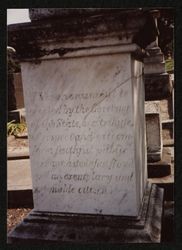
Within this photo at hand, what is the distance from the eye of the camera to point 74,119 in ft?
9.00

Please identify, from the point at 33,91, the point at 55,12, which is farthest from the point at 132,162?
the point at 55,12

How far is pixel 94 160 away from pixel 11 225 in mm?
1750

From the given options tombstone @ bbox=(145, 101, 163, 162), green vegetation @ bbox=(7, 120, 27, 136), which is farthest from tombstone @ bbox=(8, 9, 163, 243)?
green vegetation @ bbox=(7, 120, 27, 136)

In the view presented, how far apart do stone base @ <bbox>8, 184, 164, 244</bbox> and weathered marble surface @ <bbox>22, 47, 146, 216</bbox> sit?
7 cm

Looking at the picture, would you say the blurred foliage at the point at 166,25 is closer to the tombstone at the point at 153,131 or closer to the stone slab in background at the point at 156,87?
the stone slab in background at the point at 156,87

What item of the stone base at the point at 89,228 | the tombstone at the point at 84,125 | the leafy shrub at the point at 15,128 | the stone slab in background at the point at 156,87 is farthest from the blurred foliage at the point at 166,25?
the leafy shrub at the point at 15,128

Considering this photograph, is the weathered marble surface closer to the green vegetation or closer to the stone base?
the stone base

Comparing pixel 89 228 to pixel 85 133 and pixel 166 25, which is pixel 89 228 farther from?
pixel 166 25

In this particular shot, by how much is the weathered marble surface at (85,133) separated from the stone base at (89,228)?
0.23 feet

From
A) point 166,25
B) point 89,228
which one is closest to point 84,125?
point 89,228

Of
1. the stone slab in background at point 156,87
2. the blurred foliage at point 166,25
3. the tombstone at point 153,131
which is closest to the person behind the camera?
the blurred foliage at point 166,25

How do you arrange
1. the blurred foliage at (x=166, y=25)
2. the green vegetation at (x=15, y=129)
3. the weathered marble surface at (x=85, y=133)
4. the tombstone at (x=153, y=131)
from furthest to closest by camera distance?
the green vegetation at (x=15, y=129)
the tombstone at (x=153, y=131)
the blurred foliage at (x=166, y=25)
the weathered marble surface at (x=85, y=133)

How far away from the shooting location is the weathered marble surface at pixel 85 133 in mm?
2598

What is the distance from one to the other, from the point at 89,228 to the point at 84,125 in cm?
85
